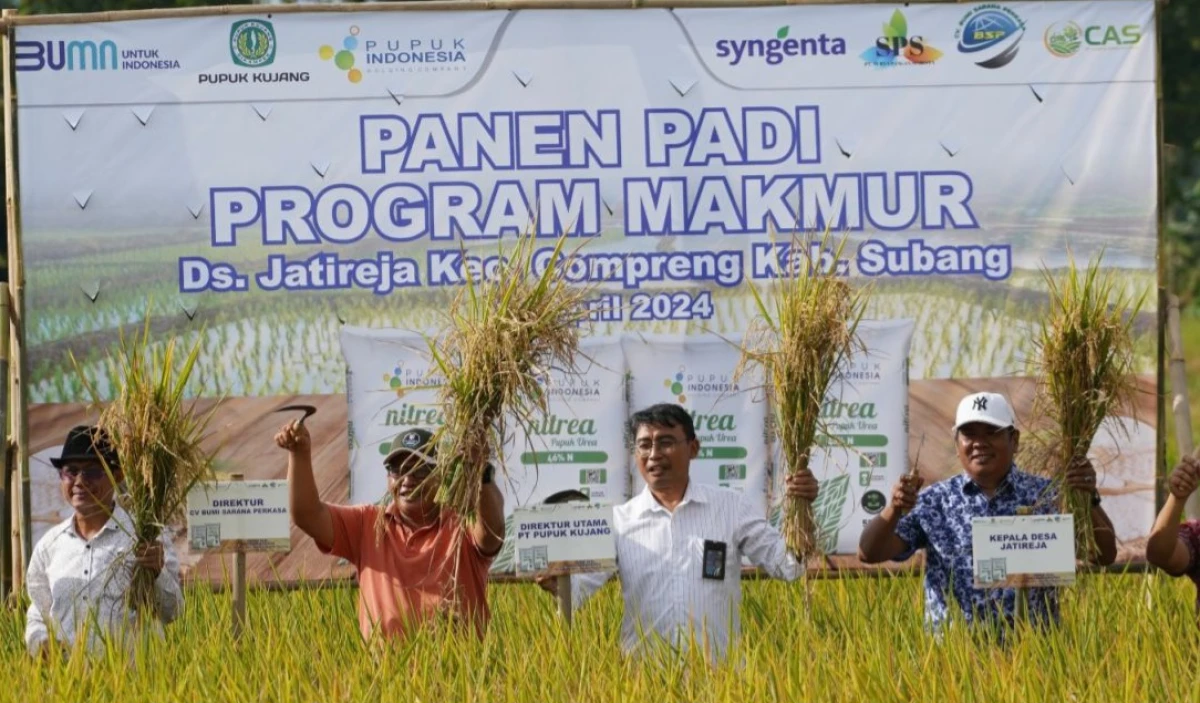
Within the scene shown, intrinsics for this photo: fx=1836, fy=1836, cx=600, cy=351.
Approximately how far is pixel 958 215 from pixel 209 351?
321 centimetres

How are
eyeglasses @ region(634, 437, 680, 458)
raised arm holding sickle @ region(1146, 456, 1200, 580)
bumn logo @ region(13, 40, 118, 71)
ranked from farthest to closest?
bumn logo @ region(13, 40, 118, 71) → eyeglasses @ region(634, 437, 680, 458) → raised arm holding sickle @ region(1146, 456, 1200, 580)

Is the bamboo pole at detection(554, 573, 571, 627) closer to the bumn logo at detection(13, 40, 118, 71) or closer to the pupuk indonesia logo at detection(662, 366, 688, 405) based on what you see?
the pupuk indonesia logo at detection(662, 366, 688, 405)

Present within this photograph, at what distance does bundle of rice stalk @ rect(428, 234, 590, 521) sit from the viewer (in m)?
5.60

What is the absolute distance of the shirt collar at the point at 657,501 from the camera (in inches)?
226

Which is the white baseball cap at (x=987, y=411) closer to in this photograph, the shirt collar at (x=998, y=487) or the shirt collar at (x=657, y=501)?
the shirt collar at (x=998, y=487)

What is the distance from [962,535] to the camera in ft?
18.7

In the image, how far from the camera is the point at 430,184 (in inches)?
304

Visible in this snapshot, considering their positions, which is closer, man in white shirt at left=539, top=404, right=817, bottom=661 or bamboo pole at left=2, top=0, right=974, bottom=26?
man in white shirt at left=539, top=404, right=817, bottom=661

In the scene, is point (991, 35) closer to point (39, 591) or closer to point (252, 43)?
point (252, 43)

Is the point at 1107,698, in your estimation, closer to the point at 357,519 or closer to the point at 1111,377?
the point at 1111,377

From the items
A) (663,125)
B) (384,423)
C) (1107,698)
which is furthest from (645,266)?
(1107,698)

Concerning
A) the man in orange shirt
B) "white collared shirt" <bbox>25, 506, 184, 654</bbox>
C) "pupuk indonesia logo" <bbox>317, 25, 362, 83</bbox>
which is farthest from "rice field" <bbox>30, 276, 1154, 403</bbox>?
the man in orange shirt

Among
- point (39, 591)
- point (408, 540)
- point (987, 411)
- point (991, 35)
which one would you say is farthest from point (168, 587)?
point (991, 35)

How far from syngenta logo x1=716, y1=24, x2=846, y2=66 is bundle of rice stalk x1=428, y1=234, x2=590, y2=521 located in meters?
2.37
